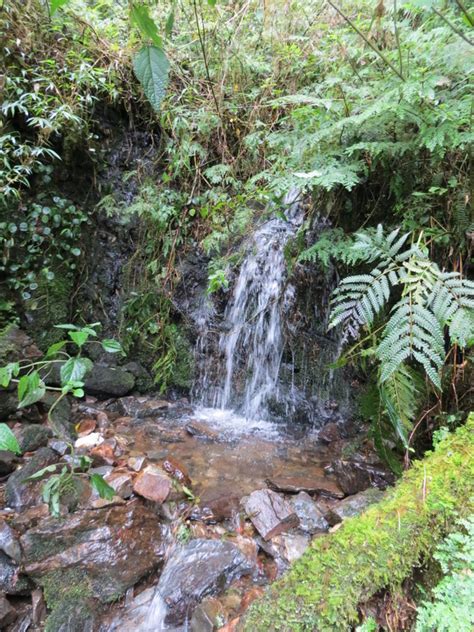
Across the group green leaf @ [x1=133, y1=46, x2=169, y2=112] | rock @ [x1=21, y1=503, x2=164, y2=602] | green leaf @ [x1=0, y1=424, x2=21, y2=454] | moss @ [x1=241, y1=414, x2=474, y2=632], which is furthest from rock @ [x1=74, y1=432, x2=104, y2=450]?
green leaf @ [x1=133, y1=46, x2=169, y2=112]

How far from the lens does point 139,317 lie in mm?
4809

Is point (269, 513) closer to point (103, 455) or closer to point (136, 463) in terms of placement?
point (136, 463)

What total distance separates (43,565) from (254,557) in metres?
1.34

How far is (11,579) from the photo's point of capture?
2.12 metres

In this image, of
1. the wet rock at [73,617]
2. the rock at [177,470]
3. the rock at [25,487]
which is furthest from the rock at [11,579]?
the rock at [177,470]

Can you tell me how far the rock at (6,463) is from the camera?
9.20ft

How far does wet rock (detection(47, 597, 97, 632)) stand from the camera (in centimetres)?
192

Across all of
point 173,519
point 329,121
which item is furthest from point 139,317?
point 329,121

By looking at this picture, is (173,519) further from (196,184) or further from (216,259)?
(196,184)

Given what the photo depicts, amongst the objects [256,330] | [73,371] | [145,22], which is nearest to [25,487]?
[73,371]

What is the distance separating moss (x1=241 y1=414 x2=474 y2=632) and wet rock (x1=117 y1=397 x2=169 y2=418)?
3191 mm

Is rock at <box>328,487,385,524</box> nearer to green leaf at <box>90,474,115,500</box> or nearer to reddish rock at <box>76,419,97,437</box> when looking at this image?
green leaf at <box>90,474,115,500</box>

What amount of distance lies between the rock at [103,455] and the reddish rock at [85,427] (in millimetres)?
327

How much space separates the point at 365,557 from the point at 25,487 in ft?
8.26
